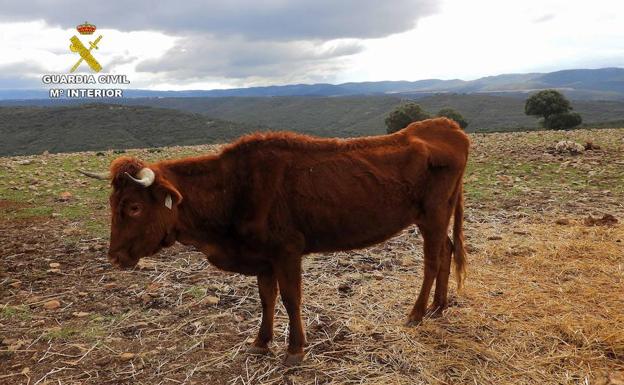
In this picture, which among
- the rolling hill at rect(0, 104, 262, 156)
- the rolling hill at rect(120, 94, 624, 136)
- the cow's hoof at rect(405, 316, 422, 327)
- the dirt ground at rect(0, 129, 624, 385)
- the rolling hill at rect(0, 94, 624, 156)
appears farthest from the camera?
the rolling hill at rect(120, 94, 624, 136)

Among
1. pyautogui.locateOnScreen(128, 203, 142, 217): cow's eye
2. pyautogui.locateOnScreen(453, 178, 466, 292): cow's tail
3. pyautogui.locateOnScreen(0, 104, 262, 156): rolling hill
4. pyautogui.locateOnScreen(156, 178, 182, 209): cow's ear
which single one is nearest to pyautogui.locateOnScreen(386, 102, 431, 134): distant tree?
pyautogui.locateOnScreen(0, 104, 262, 156): rolling hill

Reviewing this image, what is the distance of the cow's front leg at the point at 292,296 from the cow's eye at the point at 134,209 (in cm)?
151

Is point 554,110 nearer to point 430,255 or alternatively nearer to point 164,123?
point 430,255

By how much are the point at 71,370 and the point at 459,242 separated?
497cm

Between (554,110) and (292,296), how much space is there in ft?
193

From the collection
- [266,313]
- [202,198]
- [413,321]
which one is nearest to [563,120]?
[413,321]

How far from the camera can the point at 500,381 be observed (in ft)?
15.6

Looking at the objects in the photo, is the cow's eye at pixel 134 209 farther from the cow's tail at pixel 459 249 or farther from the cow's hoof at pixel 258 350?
the cow's tail at pixel 459 249

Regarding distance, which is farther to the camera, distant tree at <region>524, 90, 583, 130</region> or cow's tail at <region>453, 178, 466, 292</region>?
distant tree at <region>524, 90, 583, 130</region>

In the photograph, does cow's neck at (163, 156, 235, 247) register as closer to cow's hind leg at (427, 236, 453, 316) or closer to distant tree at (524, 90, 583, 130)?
cow's hind leg at (427, 236, 453, 316)

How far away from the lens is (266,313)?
220 inches

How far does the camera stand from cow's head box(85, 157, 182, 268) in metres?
4.80

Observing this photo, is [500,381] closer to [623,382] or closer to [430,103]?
[623,382]

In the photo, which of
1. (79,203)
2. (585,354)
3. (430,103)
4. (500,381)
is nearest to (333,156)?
(500,381)
